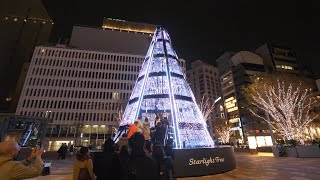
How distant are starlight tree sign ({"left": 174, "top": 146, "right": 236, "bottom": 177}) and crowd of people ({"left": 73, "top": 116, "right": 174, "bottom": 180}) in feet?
11.8

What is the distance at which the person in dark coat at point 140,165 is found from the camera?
9.30 ft

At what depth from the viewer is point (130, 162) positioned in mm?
2947

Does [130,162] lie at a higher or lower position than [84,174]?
higher

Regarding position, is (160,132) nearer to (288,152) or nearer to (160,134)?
(160,134)

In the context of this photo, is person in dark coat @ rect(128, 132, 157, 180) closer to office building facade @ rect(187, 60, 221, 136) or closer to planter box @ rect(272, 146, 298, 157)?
planter box @ rect(272, 146, 298, 157)

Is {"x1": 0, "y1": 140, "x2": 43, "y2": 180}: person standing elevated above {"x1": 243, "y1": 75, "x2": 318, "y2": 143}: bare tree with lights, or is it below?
below

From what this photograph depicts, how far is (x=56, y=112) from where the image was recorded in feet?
176

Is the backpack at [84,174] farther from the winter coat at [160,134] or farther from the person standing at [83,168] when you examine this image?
the winter coat at [160,134]

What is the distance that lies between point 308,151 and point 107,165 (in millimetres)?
22133

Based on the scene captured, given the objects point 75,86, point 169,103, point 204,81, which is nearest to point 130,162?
point 169,103

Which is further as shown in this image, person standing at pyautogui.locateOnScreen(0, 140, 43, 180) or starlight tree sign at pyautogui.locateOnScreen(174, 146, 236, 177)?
starlight tree sign at pyautogui.locateOnScreen(174, 146, 236, 177)

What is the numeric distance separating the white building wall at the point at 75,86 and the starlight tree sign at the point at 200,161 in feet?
159

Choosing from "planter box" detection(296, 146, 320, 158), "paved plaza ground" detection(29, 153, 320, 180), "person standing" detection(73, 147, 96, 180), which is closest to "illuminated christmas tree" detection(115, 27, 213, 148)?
"paved plaza ground" detection(29, 153, 320, 180)

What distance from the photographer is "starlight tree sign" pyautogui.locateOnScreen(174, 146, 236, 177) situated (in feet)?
30.7
